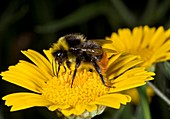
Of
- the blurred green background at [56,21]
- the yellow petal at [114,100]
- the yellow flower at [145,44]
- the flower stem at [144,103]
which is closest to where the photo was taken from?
the yellow petal at [114,100]

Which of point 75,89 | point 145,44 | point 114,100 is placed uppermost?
point 145,44

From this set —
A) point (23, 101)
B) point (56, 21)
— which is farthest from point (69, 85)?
point (56, 21)

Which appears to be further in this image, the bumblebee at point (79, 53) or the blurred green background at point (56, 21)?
the blurred green background at point (56, 21)

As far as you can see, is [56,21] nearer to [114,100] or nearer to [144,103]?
[144,103]

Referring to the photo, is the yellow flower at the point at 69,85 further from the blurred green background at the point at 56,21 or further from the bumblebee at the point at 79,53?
the blurred green background at the point at 56,21

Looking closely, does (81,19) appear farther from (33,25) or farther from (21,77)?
(21,77)

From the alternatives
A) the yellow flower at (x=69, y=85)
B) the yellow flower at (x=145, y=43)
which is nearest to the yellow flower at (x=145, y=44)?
the yellow flower at (x=145, y=43)

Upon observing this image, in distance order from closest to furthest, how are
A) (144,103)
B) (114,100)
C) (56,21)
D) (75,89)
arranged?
(114,100)
(75,89)
(144,103)
(56,21)
